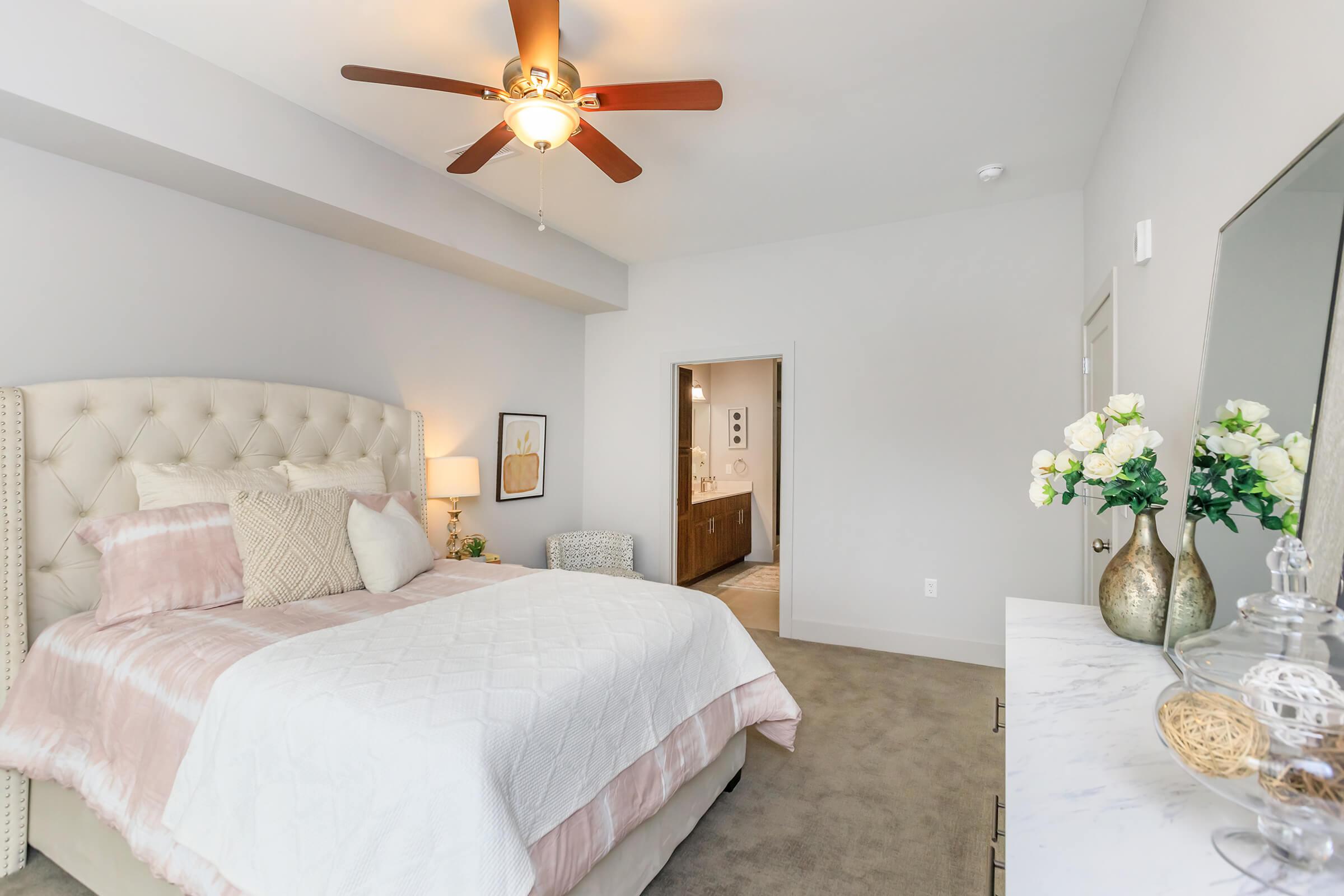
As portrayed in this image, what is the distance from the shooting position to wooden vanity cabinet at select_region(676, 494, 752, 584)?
540 cm

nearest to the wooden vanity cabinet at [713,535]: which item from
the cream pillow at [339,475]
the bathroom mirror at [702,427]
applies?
the bathroom mirror at [702,427]

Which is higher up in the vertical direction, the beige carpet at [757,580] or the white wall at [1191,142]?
the white wall at [1191,142]

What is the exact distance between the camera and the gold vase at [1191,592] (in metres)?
1.17

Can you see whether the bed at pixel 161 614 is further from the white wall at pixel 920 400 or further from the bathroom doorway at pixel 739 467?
the bathroom doorway at pixel 739 467

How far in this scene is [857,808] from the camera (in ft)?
7.45

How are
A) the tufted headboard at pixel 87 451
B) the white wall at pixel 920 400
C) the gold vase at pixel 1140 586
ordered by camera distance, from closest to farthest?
the gold vase at pixel 1140 586 < the tufted headboard at pixel 87 451 < the white wall at pixel 920 400

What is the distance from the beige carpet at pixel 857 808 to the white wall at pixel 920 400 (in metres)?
0.68

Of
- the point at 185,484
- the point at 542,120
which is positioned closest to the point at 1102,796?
the point at 542,120

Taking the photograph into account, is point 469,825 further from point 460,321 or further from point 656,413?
point 656,413

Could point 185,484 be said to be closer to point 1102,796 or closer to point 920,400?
point 1102,796

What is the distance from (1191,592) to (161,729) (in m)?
2.32

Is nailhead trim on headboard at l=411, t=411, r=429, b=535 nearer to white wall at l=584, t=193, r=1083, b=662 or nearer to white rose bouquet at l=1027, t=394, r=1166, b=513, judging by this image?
white wall at l=584, t=193, r=1083, b=662

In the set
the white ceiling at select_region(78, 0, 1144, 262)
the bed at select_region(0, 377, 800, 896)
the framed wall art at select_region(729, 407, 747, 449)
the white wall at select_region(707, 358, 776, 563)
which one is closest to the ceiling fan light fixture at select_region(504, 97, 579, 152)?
the white ceiling at select_region(78, 0, 1144, 262)

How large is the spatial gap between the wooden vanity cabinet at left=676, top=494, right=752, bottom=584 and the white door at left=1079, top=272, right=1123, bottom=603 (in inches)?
111
